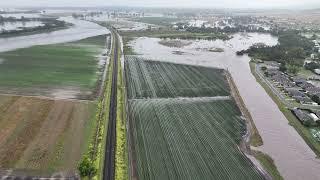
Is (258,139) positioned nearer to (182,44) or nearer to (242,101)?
(242,101)

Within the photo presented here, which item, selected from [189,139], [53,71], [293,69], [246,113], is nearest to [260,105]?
[246,113]

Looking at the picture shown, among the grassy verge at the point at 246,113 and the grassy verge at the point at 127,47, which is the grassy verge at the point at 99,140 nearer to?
the grassy verge at the point at 246,113

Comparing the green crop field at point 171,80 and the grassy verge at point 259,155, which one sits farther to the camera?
the green crop field at point 171,80

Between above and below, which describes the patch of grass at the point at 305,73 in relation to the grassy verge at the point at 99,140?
above

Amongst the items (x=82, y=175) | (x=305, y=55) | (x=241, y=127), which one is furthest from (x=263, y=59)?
(x=82, y=175)

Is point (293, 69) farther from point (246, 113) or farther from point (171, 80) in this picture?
point (246, 113)

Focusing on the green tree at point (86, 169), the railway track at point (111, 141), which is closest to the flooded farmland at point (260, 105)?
the railway track at point (111, 141)

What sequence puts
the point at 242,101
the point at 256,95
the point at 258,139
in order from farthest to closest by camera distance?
the point at 256,95
the point at 242,101
the point at 258,139
